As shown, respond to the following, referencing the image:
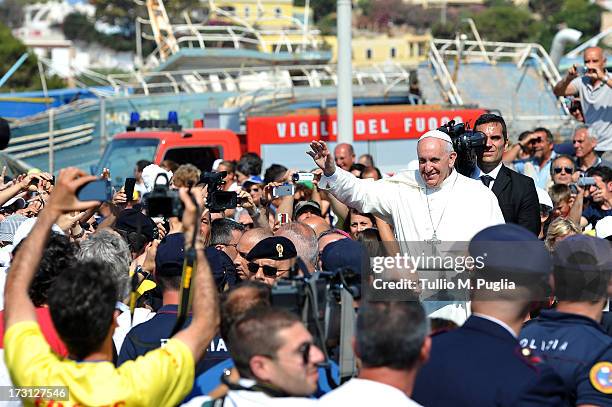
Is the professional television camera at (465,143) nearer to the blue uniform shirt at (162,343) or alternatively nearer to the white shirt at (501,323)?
the blue uniform shirt at (162,343)

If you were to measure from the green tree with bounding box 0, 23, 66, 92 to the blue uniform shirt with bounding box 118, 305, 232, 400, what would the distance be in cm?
5988

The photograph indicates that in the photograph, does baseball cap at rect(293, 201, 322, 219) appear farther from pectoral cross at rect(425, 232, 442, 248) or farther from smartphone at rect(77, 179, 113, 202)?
smartphone at rect(77, 179, 113, 202)

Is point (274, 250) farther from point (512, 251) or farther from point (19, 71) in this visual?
point (19, 71)

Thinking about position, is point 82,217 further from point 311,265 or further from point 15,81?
point 15,81

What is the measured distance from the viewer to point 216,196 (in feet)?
21.0

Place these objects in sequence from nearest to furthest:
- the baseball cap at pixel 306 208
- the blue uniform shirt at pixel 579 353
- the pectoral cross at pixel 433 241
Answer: the blue uniform shirt at pixel 579 353 < the pectoral cross at pixel 433 241 < the baseball cap at pixel 306 208

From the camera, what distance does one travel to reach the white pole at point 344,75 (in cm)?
1345

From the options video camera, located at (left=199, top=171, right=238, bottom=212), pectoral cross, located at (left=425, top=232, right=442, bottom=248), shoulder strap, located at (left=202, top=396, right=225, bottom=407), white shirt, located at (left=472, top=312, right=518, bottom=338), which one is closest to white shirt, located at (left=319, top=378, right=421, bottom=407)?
shoulder strap, located at (left=202, top=396, right=225, bottom=407)

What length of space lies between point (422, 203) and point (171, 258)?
5.80ft

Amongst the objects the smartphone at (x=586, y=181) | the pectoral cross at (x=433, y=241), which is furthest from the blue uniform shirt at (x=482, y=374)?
the smartphone at (x=586, y=181)

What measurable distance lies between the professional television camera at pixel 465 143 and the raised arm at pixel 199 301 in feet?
9.23

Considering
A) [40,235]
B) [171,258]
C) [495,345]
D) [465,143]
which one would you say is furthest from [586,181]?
[40,235]

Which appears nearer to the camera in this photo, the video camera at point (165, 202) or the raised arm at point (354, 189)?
the video camera at point (165, 202)

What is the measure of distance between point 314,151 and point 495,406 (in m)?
2.74
